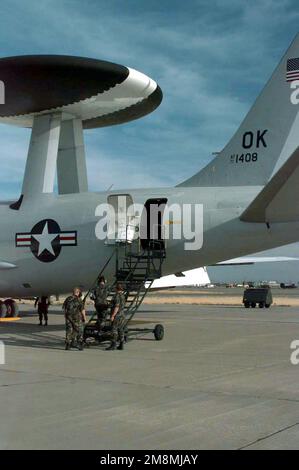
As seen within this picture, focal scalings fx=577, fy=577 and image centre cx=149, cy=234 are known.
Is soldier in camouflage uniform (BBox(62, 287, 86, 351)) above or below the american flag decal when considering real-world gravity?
below

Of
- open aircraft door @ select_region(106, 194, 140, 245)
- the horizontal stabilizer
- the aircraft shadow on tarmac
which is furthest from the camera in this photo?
open aircraft door @ select_region(106, 194, 140, 245)

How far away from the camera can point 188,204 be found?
18.2m

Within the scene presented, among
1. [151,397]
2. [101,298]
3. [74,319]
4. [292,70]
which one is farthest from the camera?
[292,70]

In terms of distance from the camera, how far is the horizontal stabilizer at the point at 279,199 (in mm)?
13883

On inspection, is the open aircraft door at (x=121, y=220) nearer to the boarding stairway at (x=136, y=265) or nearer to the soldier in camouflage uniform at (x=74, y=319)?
the boarding stairway at (x=136, y=265)

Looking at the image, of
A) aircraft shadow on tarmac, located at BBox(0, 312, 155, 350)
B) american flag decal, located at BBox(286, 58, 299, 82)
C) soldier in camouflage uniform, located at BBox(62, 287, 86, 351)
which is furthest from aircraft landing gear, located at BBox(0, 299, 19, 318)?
american flag decal, located at BBox(286, 58, 299, 82)

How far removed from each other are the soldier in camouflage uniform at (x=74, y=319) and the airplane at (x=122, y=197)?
154 inches

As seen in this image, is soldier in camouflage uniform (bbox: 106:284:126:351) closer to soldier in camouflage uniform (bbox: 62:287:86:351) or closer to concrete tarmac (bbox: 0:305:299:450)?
concrete tarmac (bbox: 0:305:299:450)

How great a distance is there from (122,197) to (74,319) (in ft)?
18.4

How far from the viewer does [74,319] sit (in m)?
15.1

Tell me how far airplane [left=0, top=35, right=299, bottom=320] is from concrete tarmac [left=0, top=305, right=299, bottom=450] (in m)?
3.67

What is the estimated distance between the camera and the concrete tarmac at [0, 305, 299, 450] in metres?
6.31

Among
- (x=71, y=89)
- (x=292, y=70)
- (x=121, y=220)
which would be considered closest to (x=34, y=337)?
(x=121, y=220)

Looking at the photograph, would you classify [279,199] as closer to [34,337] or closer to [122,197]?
[122,197]
